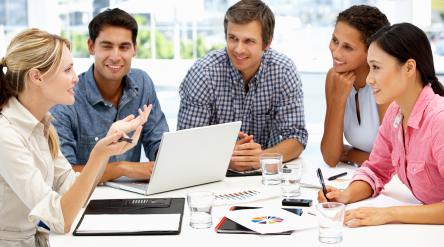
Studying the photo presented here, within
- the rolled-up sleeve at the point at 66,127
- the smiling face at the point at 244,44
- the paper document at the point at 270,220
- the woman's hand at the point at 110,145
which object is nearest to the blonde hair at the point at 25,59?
the woman's hand at the point at 110,145

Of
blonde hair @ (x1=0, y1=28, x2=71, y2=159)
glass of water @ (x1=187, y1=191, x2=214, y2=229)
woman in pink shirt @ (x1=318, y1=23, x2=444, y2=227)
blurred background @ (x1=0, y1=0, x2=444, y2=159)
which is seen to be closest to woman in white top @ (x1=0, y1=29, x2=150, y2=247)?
blonde hair @ (x1=0, y1=28, x2=71, y2=159)

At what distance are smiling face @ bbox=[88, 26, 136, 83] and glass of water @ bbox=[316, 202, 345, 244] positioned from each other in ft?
4.50

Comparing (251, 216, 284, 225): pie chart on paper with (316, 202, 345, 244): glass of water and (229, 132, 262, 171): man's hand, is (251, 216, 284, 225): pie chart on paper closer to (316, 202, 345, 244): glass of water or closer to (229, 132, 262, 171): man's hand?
(316, 202, 345, 244): glass of water

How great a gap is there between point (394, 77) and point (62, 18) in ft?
10.2

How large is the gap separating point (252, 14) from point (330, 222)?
1.43 metres

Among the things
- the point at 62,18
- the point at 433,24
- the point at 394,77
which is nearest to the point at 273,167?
the point at 394,77

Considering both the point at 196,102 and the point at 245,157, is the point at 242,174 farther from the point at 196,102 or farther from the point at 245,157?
the point at 196,102

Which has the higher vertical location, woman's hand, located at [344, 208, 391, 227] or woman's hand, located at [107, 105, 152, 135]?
woman's hand, located at [107, 105, 152, 135]

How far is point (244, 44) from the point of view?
2.94 meters

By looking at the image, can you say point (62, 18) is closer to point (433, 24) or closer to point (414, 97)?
point (433, 24)

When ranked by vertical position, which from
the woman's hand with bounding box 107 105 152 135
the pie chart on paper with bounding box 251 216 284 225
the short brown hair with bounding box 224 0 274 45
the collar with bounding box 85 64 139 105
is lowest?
the pie chart on paper with bounding box 251 216 284 225

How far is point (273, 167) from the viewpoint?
239cm

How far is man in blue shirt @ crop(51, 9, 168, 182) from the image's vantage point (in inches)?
110

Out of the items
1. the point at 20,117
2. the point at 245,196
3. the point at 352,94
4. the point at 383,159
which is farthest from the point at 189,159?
the point at 352,94
